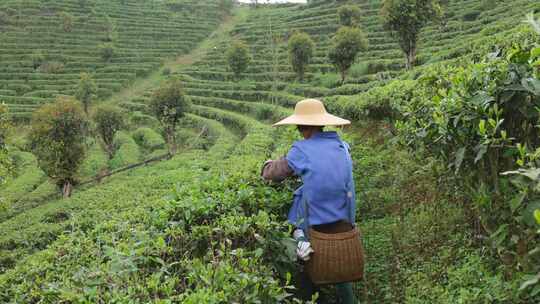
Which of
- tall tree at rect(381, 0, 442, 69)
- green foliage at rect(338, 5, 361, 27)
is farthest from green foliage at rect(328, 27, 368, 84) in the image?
green foliage at rect(338, 5, 361, 27)

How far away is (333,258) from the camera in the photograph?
310 cm

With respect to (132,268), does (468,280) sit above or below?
below

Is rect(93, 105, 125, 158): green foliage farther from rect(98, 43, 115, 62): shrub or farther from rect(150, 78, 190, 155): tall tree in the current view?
rect(98, 43, 115, 62): shrub

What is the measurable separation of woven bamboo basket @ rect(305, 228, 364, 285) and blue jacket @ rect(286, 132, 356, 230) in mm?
Result: 140

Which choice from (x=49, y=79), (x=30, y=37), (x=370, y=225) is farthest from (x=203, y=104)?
(x=370, y=225)

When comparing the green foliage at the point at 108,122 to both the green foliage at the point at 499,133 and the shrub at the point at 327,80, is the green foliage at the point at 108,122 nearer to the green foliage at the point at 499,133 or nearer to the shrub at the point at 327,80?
the shrub at the point at 327,80

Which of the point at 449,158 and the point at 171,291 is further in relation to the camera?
the point at 449,158

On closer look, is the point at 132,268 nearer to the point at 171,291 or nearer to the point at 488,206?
the point at 171,291

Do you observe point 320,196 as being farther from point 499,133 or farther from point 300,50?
point 300,50

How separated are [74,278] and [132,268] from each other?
0.33 meters

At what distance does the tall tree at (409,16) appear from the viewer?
74.0ft

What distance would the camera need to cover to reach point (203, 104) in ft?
113

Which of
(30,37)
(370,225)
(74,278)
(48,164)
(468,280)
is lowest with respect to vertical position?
(48,164)

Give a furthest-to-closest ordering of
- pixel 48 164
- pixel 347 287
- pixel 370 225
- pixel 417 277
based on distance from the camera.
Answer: pixel 48 164 → pixel 370 225 → pixel 417 277 → pixel 347 287
